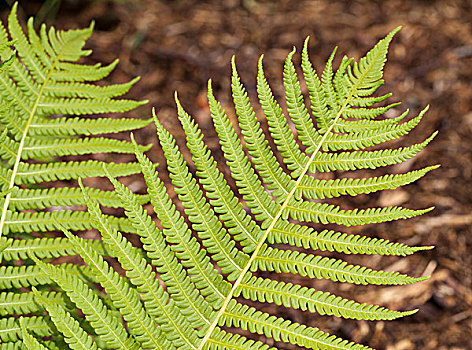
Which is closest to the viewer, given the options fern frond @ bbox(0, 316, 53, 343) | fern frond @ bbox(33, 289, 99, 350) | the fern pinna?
fern frond @ bbox(33, 289, 99, 350)

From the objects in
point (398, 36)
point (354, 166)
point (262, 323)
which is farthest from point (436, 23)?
point (262, 323)

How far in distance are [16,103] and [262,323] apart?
1041mm

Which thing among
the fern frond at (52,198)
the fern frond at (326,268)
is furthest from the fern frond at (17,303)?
the fern frond at (326,268)

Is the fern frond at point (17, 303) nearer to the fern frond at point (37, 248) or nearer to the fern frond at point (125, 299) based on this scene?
the fern frond at point (37, 248)

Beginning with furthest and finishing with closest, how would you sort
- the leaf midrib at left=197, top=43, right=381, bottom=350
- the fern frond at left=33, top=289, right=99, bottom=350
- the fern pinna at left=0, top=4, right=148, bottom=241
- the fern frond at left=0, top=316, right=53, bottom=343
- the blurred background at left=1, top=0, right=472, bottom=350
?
the blurred background at left=1, top=0, right=472, bottom=350, the fern pinna at left=0, top=4, right=148, bottom=241, the fern frond at left=0, top=316, right=53, bottom=343, the leaf midrib at left=197, top=43, right=381, bottom=350, the fern frond at left=33, top=289, right=99, bottom=350

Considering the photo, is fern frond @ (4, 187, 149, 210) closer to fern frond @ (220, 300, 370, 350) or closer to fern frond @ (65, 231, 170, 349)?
fern frond @ (65, 231, 170, 349)

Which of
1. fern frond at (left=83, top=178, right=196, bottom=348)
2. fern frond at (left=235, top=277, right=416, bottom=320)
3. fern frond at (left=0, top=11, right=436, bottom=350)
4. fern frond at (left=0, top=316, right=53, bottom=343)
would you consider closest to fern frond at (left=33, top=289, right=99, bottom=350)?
fern frond at (left=0, top=11, right=436, bottom=350)

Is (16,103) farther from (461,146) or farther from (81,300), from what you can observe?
(461,146)

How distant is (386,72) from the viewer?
14.8ft

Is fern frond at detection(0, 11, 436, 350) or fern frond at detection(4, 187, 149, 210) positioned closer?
fern frond at detection(0, 11, 436, 350)

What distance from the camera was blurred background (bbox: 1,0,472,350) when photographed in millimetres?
3025

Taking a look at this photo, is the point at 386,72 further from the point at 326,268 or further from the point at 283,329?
the point at 283,329

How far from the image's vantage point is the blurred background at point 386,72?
303 cm

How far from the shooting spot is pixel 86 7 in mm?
4797
